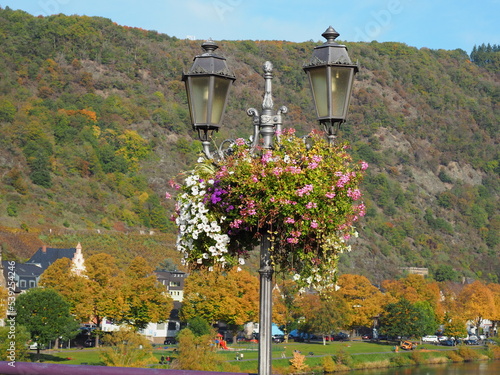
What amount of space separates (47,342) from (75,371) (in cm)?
5933

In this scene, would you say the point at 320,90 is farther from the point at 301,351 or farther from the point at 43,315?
the point at 301,351

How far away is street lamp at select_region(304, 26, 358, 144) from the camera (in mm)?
10117

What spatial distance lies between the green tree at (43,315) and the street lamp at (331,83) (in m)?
57.4

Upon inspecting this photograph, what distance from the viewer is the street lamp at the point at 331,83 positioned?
10.1m

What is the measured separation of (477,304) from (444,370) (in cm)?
3883

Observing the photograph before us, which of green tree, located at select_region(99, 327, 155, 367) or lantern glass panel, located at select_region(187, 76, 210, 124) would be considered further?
green tree, located at select_region(99, 327, 155, 367)

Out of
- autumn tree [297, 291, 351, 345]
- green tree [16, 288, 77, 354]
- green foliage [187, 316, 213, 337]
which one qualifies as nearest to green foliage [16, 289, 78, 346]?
green tree [16, 288, 77, 354]

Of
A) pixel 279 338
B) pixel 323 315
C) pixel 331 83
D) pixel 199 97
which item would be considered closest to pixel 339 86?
pixel 331 83

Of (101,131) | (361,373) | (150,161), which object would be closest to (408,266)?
(150,161)

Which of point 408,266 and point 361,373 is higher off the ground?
point 408,266

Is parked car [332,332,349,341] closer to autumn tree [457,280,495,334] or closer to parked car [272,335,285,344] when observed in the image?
parked car [272,335,285,344]

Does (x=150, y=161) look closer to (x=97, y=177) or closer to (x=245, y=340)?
(x=97, y=177)

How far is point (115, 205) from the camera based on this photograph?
160000mm

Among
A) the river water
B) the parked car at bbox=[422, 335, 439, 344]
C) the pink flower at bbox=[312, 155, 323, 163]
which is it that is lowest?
the river water
